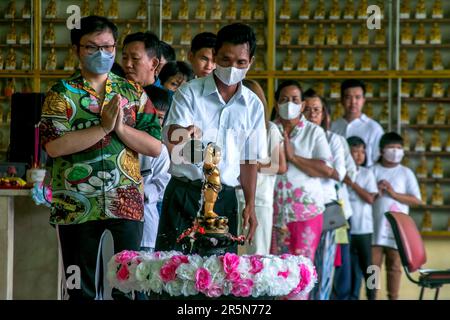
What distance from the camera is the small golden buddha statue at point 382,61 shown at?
10.0 meters

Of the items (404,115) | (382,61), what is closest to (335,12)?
(382,61)

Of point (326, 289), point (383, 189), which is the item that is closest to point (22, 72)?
point (383, 189)

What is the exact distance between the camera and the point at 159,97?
451 centimetres

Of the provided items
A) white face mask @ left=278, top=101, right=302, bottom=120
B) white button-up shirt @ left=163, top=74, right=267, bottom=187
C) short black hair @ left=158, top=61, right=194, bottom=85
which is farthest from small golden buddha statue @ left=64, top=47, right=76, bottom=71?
white button-up shirt @ left=163, top=74, right=267, bottom=187

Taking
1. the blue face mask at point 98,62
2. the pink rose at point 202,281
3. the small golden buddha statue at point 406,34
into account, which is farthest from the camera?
the small golden buddha statue at point 406,34

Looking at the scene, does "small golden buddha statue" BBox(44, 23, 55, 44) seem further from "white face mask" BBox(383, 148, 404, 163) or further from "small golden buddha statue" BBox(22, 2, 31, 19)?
"white face mask" BBox(383, 148, 404, 163)

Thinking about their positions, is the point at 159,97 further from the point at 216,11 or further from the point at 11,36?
the point at 11,36

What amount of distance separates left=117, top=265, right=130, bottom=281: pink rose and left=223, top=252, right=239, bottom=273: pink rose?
30cm

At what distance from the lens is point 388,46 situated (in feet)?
33.2

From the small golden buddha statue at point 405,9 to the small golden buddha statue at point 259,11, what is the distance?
1.34 m

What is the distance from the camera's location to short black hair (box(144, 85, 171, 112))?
4.50m

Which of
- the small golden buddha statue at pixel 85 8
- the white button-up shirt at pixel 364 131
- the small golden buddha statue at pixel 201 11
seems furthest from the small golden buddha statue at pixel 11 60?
the white button-up shirt at pixel 364 131

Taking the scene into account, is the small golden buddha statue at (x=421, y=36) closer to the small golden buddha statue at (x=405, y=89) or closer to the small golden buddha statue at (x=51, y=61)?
the small golden buddha statue at (x=405, y=89)

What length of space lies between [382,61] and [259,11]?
1.31 meters
